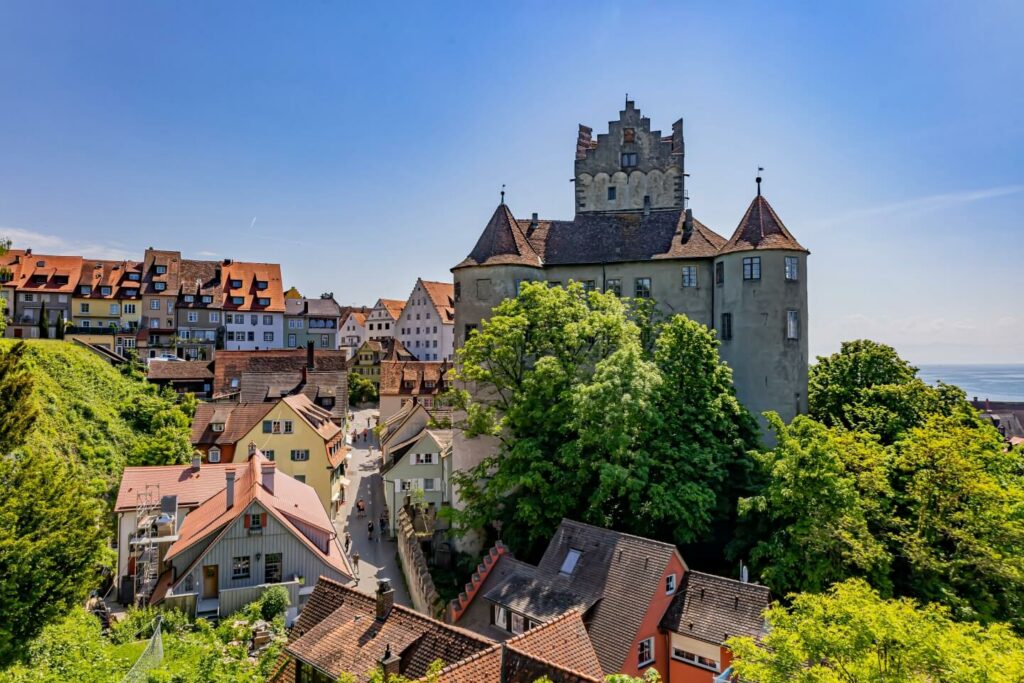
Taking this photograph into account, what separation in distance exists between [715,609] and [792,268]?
17.7 m

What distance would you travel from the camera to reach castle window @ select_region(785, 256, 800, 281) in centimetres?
3145

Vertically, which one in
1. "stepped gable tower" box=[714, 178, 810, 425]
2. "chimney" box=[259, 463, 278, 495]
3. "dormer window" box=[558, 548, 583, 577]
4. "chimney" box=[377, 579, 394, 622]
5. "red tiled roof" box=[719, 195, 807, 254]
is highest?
"red tiled roof" box=[719, 195, 807, 254]

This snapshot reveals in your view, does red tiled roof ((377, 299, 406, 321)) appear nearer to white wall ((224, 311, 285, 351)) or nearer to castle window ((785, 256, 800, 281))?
white wall ((224, 311, 285, 351))

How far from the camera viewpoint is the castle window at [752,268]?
104ft

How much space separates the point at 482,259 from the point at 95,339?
2184 inches

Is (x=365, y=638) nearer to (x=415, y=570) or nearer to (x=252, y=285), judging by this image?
(x=415, y=570)

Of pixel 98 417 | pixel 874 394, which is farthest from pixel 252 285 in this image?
pixel 874 394

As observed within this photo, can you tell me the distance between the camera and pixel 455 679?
1286 centimetres

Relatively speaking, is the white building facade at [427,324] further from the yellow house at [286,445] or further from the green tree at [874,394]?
the green tree at [874,394]

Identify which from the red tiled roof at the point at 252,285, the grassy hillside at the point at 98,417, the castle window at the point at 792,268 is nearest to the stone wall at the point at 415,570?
the grassy hillside at the point at 98,417

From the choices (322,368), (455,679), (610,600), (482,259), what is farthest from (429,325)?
(455,679)

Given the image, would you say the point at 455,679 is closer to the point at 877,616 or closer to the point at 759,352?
the point at 877,616

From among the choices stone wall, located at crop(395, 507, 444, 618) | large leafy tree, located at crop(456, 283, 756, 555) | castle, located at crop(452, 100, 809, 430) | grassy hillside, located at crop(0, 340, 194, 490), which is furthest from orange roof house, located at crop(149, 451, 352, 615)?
castle, located at crop(452, 100, 809, 430)

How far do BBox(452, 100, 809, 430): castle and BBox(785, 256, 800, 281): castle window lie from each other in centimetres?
6
